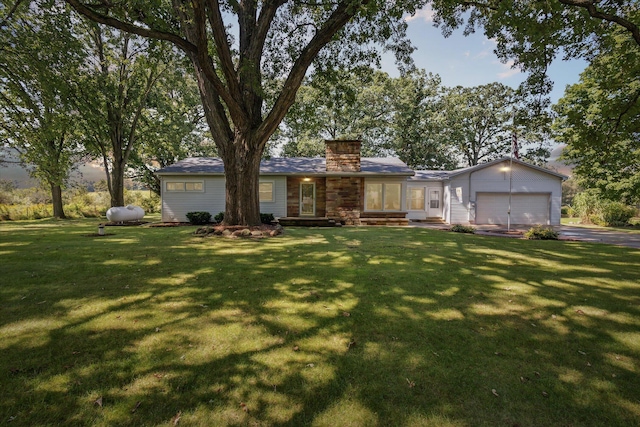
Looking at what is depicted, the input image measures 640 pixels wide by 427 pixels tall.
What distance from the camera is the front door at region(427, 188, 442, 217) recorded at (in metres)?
19.1

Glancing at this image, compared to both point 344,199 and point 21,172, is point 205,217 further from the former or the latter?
point 21,172

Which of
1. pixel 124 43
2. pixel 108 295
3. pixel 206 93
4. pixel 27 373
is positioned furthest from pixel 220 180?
pixel 27 373

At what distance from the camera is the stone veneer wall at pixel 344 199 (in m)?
15.4

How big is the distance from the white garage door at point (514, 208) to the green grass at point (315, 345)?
40.2 feet

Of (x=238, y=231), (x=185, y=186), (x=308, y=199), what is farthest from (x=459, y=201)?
(x=185, y=186)

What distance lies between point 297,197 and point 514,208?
13.3 metres

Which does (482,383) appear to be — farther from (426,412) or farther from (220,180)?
(220,180)

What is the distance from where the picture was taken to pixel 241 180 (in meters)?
10.4

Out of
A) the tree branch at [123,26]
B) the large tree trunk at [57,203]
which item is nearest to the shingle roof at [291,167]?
the tree branch at [123,26]

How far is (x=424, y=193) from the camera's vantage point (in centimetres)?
1917

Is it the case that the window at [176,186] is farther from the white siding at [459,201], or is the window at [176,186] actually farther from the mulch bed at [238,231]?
the white siding at [459,201]

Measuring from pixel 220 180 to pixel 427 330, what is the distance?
577 inches

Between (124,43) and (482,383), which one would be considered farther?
(124,43)

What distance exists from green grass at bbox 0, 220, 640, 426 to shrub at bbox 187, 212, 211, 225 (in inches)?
361
